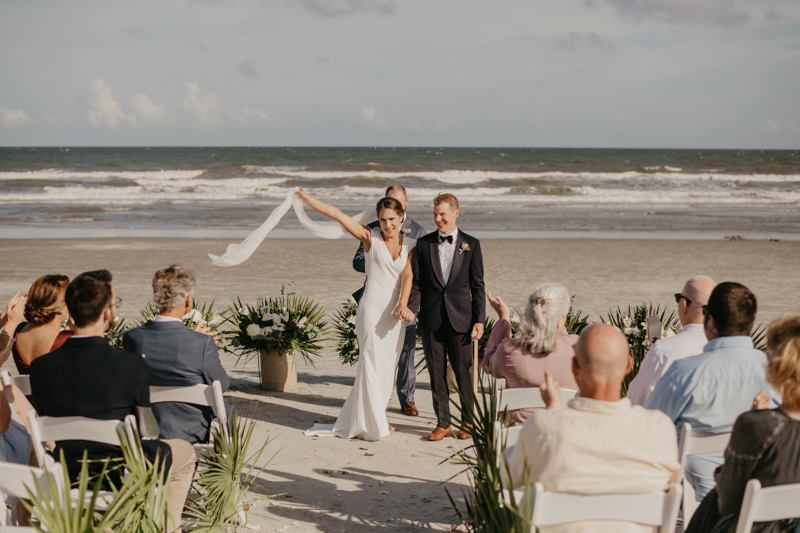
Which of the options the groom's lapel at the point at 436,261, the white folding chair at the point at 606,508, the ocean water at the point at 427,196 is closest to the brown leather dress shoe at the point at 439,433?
the groom's lapel at the point at 436,261

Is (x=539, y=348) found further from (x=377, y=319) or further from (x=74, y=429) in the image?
(x=74, y=429)

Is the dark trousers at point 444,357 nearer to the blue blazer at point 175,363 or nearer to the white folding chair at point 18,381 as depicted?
the blue blazer at point 175,363

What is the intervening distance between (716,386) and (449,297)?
2.80 metres

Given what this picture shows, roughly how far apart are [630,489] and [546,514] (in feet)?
1.09

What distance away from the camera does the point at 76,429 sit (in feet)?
10.6

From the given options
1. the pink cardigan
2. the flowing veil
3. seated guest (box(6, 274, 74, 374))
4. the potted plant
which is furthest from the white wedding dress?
seated guest (box(6, 274, 74, 374))

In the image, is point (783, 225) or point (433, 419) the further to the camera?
point (783, 225)

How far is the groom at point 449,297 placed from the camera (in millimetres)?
6035

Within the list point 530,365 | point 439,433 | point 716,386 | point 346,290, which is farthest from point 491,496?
point 346,290

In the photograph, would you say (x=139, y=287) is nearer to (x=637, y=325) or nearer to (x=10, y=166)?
(x=637, y=325)

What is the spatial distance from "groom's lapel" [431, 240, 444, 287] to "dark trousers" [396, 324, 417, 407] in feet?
2.92

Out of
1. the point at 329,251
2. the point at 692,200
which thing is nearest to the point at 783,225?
the point at 692,200

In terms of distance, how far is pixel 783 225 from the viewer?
2500cm

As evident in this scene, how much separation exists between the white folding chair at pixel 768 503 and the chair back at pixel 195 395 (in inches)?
102
